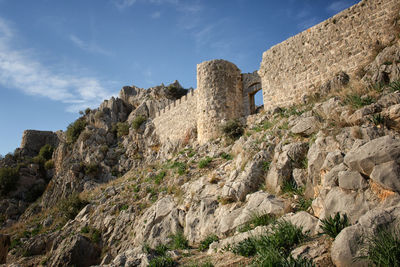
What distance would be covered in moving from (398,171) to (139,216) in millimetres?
10372

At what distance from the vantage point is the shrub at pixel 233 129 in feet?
46.4

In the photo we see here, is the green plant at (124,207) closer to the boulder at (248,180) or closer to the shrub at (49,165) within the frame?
the boulder at (248,180)

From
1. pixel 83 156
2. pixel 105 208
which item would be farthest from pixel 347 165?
pixel 83 156

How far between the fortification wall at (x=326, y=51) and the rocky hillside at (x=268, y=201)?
831 mm

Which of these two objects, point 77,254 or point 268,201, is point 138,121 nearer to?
point 77,254

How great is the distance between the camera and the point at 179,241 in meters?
8.42

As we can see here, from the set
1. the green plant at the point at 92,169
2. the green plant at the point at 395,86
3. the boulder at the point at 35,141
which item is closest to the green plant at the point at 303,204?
the green plant at the point at 395,86

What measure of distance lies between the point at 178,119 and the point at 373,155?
17094 millimetres

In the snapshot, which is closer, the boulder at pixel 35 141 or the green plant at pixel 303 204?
the green plant at pixel 303 204

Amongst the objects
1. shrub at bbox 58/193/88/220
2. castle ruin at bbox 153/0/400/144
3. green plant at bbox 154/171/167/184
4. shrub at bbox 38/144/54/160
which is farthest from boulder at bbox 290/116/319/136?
shrub at bbox 38/144/54/160

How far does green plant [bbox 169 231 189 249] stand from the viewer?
8154 millimetres

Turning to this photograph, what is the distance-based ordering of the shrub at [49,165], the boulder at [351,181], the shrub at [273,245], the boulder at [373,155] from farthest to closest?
the shrub at [49,165] < the boulder at [351,181] < the boulder at [373,155] < the shrub at [273,245]

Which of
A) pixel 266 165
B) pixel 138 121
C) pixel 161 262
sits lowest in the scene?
pixel 161 262

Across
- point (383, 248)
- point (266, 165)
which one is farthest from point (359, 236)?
point (266, 165)
